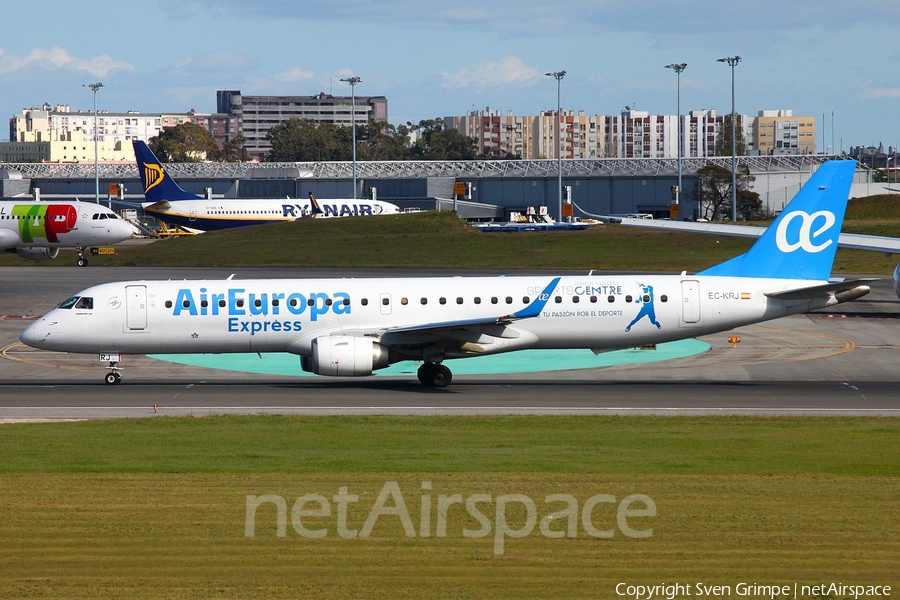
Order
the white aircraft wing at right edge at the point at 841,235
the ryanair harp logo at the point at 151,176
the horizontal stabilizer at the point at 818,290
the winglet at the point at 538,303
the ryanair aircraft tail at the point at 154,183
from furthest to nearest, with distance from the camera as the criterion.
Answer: the ryanair harp logo at the point at 151,176, the ryanair aircraft tail at the point at 154,183, the white aircraft wing at right edge at the point at 841,235, the winglet at the point at 538,303, the horizontal stabilizer at the point at 818,290

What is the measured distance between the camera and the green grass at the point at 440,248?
8006 cm

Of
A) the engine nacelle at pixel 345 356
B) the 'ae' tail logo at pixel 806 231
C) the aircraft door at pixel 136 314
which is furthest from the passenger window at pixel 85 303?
the 'ae' tail logo at pixel 806 231

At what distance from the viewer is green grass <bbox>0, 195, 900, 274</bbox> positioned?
8006 centimetres

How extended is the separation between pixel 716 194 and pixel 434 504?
11811 cm

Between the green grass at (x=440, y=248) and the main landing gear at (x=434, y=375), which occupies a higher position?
the green grass at (x=440, y=248)

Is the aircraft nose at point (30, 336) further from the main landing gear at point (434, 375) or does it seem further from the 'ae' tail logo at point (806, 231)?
the 'ae' tail logo at point (806, 231)

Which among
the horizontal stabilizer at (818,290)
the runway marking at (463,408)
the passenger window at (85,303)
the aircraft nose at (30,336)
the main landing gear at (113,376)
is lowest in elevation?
the runway marking at (463,408)

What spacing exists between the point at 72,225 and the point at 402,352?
5169 cm

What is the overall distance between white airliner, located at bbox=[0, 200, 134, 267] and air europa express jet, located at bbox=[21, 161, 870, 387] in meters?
46.5

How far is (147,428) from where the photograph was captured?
24828 millimetres

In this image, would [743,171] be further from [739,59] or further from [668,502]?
[668,502]

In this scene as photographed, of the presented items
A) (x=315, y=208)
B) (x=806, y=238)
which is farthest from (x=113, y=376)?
(x=315, y=208)

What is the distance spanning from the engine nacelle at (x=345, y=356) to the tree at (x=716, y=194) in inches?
4013

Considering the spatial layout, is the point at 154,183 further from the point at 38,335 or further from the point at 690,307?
the point at 690,307
